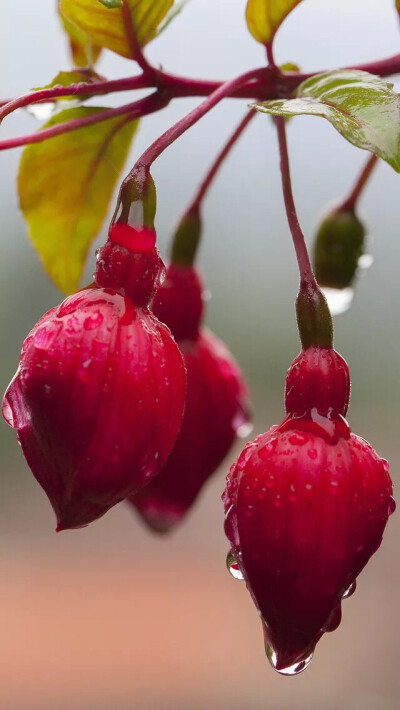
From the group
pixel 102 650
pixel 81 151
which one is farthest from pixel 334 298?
pixel 102 650

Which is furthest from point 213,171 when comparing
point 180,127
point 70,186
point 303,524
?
point 303,524

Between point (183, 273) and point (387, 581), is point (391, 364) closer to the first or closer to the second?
point (387, 581)

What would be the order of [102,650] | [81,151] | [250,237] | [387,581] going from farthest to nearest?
[250,237] < [102,650] < [387,581] < [81,151]

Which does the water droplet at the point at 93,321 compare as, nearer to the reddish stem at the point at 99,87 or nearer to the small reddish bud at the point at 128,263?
the small reddish bud at the point at 128,263

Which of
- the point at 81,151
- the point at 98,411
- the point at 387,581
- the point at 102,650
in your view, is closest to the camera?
the point at 98,411

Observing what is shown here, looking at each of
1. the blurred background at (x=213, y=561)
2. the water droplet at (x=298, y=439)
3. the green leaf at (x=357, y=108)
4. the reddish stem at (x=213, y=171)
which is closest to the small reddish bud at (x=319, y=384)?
the water droplet at (x=298, y=439)

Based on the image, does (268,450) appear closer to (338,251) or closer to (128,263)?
(128,263)

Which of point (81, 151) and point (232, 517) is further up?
point (81, 151)
